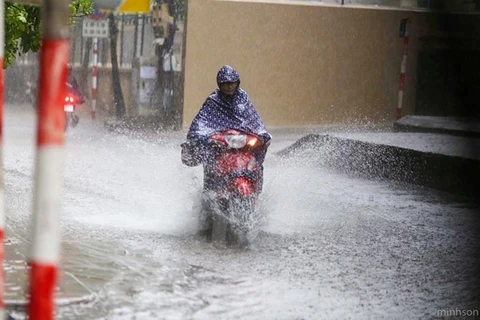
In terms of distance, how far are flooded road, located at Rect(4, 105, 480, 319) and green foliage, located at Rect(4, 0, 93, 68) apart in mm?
1623

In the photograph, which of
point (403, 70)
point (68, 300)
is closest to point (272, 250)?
point (68, 300)

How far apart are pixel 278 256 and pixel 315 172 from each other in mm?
7315

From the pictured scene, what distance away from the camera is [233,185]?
8273 millimetres

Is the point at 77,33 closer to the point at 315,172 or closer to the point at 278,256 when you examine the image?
the point at 315,172

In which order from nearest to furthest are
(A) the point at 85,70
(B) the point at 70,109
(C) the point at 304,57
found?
1. (B) the point at 70,109
2. (C) the point at 304,57
3. (A) the point at 85,70

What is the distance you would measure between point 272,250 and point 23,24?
2888 millimetres

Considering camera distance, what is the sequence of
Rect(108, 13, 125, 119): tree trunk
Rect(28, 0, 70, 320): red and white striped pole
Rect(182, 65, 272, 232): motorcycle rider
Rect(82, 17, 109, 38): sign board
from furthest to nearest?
Rect(108, 13, 125, 119): tree trunk, Rect(82, 17, 109, 38): sign board, Rect(182, 65, 272, 232): motorcycle rider, Rect(28, 0, 70, 320): red and white striped pole

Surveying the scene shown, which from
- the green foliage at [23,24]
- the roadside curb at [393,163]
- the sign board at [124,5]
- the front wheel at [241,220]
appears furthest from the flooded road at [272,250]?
the sign board at [124,5]

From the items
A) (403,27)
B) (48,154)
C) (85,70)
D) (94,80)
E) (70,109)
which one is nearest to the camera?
(48,154)

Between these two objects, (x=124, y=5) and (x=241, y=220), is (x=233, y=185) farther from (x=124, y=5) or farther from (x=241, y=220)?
(x=124, y=5)

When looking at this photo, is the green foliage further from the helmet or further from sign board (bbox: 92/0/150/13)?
sign board (bbox: 92/0/150/13)

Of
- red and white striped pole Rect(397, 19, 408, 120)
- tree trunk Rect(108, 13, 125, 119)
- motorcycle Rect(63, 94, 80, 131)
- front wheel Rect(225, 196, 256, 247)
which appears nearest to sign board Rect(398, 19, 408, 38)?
red and white striped pole Rect(397, 19, 408, 120)

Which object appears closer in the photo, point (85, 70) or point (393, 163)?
point (393, 163)

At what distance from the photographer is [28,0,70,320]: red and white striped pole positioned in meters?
2.64
